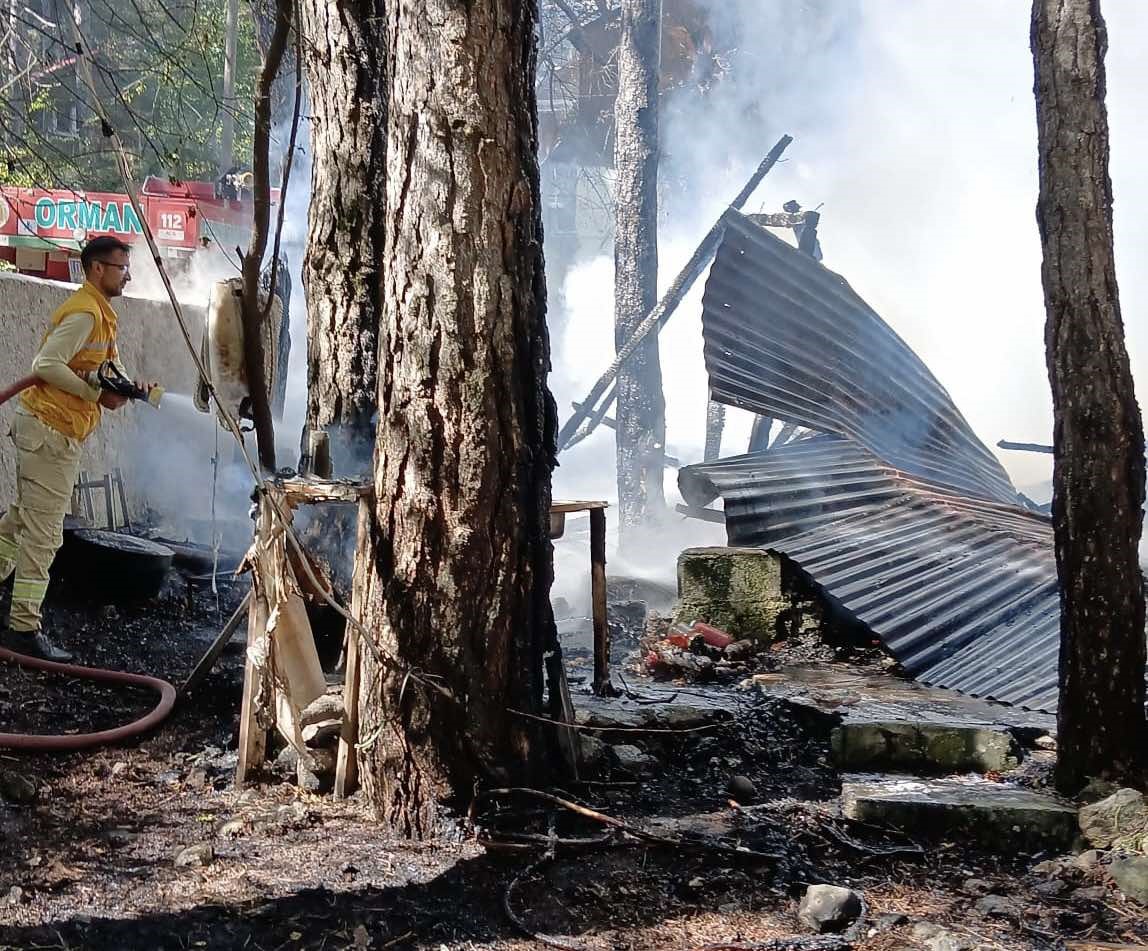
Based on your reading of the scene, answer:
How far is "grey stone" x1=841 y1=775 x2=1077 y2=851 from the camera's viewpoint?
4.09 m

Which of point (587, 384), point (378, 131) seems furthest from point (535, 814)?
point (587, 384)

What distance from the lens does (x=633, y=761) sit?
478 centimetres

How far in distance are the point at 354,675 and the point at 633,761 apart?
4.33 ft

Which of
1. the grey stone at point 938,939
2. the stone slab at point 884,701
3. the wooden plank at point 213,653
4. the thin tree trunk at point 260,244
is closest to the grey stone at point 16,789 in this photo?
the wooden plank at point 213,653

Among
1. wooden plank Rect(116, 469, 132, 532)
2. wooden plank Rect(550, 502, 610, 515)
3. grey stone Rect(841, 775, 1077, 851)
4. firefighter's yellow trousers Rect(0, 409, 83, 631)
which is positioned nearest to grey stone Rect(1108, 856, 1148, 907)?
grey stone Rect(841, 775, 1077, 851)

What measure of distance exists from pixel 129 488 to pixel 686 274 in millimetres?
8562

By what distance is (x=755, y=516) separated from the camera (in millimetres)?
7949

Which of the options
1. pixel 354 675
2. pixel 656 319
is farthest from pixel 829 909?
pixel 656 319

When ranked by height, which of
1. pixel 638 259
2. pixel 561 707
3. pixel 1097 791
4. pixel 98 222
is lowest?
pixel 1097 791

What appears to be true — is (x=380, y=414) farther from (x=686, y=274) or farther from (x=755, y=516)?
(x=686, y=274)

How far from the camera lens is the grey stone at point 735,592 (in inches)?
295

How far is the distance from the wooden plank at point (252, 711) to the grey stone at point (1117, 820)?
2931 mm

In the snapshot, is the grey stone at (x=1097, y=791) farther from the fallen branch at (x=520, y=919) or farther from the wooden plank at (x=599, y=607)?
the wooden plank at (x=599, y=607)

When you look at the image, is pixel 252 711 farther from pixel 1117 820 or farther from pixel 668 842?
pixel 1117 820
